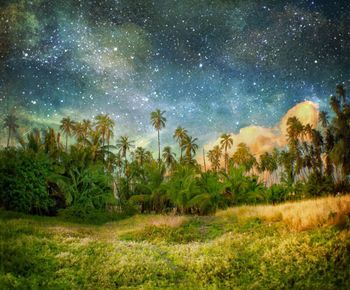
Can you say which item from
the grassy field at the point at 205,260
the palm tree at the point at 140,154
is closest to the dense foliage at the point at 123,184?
the grassy field at the point at 205,260

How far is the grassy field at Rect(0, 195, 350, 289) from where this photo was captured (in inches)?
343

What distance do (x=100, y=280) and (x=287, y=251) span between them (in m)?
5.34


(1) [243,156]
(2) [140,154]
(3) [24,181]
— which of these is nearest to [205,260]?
(3) [24,181]

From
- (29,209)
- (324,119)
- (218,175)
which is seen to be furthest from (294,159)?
(29,209)

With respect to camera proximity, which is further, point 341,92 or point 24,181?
point 341,92

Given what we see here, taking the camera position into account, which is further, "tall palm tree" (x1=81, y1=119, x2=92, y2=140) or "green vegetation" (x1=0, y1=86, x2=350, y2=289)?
"tall palm tree" (x1=81, y1=119, x2=92, y2=140)

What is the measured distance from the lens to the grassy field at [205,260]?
28.6 ft

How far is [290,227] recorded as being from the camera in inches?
504

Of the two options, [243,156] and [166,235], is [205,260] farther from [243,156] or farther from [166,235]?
[243,156]

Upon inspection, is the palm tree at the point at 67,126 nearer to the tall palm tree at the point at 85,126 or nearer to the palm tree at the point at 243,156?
the tall palm tree at the point at 85,126

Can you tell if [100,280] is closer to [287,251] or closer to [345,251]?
[287,251]

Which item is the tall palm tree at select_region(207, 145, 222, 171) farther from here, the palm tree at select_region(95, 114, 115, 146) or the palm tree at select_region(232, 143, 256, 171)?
the palm tree at select_region(95, 114, 115, 146)

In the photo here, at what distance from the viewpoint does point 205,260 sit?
412 inches

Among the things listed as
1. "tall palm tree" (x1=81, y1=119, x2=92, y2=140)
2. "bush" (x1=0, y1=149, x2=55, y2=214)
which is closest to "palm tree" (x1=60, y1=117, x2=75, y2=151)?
"tall palm tree" (x1=81, y1=119, x2=92, y2=140)
